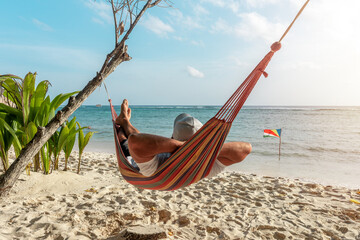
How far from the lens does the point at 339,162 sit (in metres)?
4.71

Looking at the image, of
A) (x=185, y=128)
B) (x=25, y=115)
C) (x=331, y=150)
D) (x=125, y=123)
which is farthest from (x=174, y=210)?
(x=331, y=150)

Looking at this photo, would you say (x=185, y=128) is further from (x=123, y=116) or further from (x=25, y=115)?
(x=25, y=115)

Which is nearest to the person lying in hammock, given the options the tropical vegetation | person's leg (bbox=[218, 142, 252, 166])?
person's leg (bbox=[218, 142, 252, 166])

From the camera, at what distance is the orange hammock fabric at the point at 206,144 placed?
44.1 inches

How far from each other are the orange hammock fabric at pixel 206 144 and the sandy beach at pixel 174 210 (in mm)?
554

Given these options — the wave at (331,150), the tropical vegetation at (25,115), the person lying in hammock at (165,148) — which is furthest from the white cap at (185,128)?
the wave at (331,150)

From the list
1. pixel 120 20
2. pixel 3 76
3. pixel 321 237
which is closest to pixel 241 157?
pixel 321 237

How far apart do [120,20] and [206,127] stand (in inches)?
50.5

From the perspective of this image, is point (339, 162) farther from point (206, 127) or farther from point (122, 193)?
point (206, 127)

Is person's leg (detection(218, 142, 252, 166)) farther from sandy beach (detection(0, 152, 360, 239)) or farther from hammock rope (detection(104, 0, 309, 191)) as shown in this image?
sandy beach (detection(0, 152, 360, 239))

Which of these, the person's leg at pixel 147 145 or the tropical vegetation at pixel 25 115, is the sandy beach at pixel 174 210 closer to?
the tropical vegetation at pixel 25 115

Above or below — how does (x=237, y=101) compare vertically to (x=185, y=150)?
above

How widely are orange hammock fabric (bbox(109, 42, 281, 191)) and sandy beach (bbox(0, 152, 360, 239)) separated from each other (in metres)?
0.55

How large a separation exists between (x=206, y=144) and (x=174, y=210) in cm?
119
